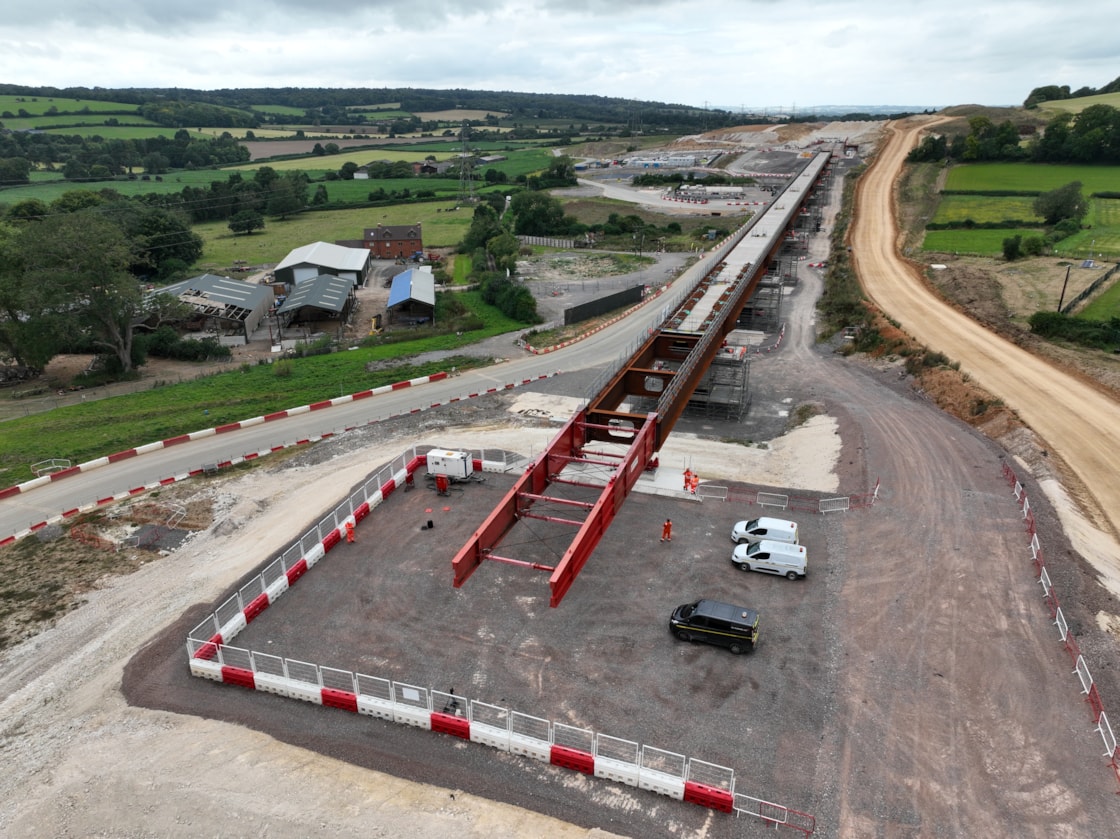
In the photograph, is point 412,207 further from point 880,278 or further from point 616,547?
point 616,547

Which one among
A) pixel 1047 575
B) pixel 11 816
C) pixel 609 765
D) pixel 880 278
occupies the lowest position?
pixel 11 816

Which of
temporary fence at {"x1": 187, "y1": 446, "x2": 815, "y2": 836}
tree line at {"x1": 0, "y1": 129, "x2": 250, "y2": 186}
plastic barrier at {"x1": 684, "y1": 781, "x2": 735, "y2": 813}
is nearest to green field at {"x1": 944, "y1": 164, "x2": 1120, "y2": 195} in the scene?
temporary fence at {"x1": 187, "y1": 446, "x2": 815, "y2": 836}

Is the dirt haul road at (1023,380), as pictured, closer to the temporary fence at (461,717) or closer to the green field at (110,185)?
the temporary fence at (461,717)

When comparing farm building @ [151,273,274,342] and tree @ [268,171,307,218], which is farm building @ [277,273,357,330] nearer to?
farm building @ [151,273,274,342]

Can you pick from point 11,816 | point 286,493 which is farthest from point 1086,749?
point 286,493

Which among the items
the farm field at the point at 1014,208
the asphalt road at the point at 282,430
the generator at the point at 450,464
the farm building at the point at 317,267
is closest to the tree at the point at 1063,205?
the farm field at the point at 1014,208

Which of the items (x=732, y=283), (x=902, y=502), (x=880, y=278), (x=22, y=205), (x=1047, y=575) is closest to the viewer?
(x=1047, y=575)

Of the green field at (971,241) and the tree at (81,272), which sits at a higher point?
the green field at (971,241)
